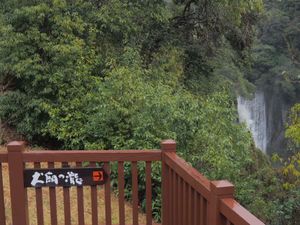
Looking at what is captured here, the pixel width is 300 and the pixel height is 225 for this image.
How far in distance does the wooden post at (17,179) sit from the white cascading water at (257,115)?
33917 mm

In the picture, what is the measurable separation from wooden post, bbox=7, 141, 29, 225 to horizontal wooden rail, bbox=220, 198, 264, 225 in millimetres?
1786

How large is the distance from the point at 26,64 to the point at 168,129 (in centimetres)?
309

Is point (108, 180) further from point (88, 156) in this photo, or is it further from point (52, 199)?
point (52, 199)

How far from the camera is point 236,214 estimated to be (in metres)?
2.19

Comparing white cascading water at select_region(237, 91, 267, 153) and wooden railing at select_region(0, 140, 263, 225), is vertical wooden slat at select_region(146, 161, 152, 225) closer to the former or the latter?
wooden railing at select_region(0, 140, 263, 225)

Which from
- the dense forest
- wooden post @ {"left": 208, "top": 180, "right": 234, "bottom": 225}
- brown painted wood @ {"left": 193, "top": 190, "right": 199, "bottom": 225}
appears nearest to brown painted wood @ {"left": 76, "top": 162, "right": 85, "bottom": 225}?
brown painted wood @ {"left": 193, "top": 190, "right": 199, "bottom": 225}

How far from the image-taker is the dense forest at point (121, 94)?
6.11 meters

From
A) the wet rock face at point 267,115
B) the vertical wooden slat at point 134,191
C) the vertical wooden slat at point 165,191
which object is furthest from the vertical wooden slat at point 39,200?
the wet rock face at point 267,115

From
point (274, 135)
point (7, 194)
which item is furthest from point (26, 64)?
point (274, 135)

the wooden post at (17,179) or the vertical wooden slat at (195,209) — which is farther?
the wooden post at (17,179)

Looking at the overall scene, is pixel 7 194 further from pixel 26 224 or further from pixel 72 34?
pixel 72 34

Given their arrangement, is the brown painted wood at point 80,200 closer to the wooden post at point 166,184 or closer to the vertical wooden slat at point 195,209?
the wooden post at point 166,184

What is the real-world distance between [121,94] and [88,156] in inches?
135

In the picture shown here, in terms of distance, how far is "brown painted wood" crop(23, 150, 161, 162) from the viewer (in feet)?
11.2
